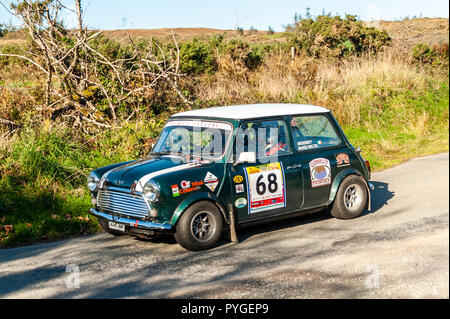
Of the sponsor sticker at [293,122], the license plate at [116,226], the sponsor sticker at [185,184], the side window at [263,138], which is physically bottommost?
the license plate at [116,226]

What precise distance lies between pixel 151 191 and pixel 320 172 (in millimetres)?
2593

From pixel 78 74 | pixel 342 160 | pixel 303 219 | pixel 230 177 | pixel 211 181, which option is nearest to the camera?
pixel 211 181

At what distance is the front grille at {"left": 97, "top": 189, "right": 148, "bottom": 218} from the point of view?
21.4 ft

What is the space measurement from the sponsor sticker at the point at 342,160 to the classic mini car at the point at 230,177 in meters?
0.02

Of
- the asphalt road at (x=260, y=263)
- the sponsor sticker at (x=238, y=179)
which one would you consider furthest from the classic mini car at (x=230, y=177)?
the asphalt road at (x=260, y=263)

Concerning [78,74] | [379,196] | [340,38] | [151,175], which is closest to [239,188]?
[151,175]

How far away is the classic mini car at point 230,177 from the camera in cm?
647

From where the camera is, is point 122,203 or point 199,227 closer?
point 199,227

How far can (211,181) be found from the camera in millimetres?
6684

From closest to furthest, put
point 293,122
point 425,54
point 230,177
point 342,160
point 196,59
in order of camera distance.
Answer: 1. point 230,177
2. point 293,122
3. point 342,160
4. point 425,54
5. point 196,59

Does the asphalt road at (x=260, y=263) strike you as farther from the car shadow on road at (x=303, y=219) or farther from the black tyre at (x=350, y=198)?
the black tyre at (x=350, y=198)

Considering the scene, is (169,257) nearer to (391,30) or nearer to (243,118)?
(243,118)

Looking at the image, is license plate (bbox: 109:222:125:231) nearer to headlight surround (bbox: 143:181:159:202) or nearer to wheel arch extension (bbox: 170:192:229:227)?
headlight surround (bbox: 143:181:159:202)

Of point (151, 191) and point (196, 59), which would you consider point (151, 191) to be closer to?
point (151, 191)
